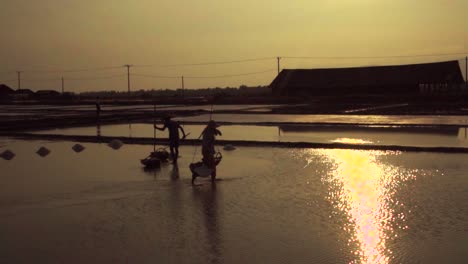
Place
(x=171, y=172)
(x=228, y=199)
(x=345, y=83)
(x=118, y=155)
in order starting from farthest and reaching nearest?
(x=345, y=83) → (x=118, y=155) → (x=171, y=172) → (x=228, y=199)

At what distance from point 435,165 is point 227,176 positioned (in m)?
4.41

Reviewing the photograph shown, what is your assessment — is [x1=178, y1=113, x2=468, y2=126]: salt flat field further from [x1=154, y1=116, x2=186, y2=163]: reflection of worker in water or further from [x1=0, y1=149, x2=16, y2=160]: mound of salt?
[x1=0, y1=149, x2=16, y2=160]: mound of salt

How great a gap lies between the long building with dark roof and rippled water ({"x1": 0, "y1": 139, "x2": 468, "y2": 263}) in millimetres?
40274

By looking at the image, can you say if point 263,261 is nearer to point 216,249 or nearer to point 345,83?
point 216,249

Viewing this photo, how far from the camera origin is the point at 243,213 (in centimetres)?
725

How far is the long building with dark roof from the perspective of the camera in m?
49.4

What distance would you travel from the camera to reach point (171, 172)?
11.0m

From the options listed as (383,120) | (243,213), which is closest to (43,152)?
(243,213)

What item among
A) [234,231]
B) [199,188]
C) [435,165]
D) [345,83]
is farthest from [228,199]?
[345,83]

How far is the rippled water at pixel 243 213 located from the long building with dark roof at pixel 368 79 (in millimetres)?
40274

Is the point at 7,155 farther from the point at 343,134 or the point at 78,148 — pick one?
the point at 343,134

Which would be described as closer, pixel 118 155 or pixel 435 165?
pixel 435 165

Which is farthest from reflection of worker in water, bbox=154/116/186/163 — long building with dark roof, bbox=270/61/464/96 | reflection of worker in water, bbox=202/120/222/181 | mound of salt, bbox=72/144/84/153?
long building with dark roof, bbox=270/61/464/96

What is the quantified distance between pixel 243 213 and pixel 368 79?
160 feet
